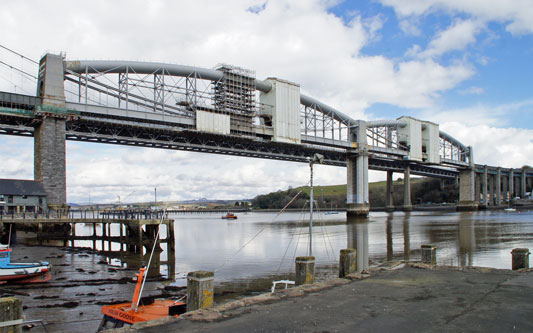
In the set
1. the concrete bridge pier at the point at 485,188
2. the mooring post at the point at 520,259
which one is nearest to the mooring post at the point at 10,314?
the mooring post at the point at 520,259

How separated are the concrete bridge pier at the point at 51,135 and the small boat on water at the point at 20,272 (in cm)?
3067

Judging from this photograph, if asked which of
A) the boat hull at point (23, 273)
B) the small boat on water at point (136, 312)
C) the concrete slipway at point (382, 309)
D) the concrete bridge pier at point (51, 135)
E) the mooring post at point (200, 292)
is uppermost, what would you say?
the concrete bridge pier at point (51, 135)

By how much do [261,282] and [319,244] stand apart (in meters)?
19.2

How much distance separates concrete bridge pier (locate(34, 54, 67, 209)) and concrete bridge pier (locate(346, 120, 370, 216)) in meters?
65.2

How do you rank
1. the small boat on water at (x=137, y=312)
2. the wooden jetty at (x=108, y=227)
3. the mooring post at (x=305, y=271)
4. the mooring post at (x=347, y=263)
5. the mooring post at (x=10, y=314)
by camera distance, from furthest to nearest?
the wooden jetty at (x=108, y=227), the mooring post at (x=347, y=263), the mooring post at (x=305, y=271), the small boat on water at (x=137, y=312), the mooring post at (x=10, y=314)

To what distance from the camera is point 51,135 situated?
5316 cm

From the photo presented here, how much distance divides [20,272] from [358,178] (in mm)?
84997

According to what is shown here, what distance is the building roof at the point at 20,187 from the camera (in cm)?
4616

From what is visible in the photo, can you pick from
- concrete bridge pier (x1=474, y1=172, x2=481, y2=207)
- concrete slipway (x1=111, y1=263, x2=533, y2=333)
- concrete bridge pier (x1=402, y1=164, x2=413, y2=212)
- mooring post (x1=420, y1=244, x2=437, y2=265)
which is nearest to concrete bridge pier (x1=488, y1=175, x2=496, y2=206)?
concrete bridge pier (x1=474, y1=172, x2=481, y2=207)

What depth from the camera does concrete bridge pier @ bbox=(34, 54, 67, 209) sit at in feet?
168

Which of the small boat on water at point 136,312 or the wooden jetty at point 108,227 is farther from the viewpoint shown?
the wooden jetty at point 108,227

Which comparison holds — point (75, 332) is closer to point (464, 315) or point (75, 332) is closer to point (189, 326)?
point (189, 326)

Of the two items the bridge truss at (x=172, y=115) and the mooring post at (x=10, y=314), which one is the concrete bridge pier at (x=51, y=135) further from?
the mooring post at (x=10, y=314)

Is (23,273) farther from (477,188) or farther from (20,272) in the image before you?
(477,188)
